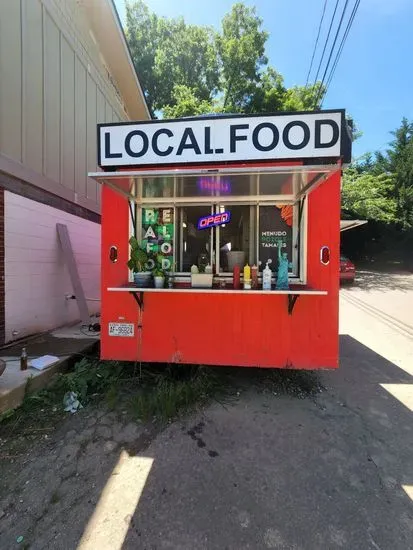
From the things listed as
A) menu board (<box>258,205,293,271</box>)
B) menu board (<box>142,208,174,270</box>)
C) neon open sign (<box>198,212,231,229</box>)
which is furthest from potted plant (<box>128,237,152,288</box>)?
menu board (<box>258,205,293,271</box>)

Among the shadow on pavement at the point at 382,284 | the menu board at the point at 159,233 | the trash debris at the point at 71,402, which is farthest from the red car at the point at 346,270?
the trash debris at the point at 71,402

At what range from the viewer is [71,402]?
3723 millimetres

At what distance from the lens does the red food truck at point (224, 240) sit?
11.7 feet

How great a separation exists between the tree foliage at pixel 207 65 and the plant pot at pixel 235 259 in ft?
56.1

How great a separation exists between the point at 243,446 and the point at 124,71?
1158 cm

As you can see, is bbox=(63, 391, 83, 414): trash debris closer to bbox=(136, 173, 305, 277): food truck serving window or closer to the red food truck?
the red food truck

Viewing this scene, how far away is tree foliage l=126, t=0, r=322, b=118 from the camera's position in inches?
802

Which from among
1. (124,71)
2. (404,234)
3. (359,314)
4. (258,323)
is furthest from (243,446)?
(404,234)

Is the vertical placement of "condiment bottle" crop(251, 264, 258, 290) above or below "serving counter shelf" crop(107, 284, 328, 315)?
above

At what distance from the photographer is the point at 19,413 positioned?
3.52 metres

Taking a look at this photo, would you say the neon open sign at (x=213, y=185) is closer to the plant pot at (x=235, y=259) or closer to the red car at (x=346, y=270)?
the plant pot at (x=235, y=259)

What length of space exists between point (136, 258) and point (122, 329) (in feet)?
2.76

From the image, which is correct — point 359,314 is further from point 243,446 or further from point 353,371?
point 243,446

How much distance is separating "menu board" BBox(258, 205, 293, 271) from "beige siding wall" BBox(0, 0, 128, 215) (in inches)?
157
